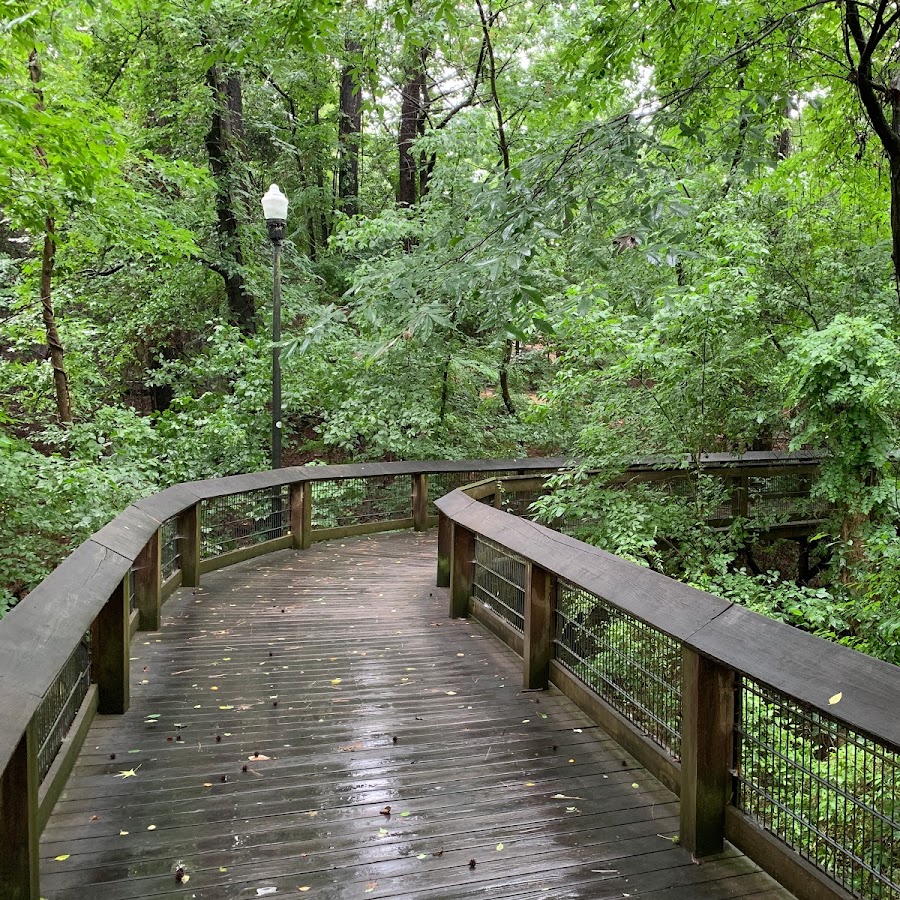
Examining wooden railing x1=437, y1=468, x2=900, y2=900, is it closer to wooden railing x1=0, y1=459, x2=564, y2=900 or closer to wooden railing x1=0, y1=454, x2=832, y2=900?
wooden railing x1=0, y1=454, x2=832, y2=900

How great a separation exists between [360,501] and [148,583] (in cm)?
557

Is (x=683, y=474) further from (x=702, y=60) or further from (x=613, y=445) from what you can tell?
(x=702, y=60)

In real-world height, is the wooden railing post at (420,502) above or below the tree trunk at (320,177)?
below

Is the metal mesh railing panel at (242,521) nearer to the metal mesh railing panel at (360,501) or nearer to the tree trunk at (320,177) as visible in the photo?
the metal mesh railing panel at (360,501)

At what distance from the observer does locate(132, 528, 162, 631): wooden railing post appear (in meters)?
5.70

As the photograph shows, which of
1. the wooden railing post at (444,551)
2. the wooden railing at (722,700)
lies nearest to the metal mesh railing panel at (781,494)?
the wooden railing post at (444,551)

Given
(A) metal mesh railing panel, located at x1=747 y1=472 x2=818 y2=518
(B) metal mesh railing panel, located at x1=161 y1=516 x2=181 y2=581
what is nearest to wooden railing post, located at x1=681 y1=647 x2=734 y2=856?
(B) metal mesh railing panel, located at x1=161 y1=516 x2=181 y2=581

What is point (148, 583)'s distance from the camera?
226 inches

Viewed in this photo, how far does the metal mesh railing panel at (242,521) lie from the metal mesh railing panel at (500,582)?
10.6ft

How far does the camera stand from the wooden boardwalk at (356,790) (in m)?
2.72

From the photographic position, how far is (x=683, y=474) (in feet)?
31.6

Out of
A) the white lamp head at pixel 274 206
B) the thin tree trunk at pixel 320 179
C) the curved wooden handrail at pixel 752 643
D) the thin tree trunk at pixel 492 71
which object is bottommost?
the curved wooden handrail at pixel 752 643

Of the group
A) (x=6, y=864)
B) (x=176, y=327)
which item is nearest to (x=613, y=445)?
(x=6, y=864)

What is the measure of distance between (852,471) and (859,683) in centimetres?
736
